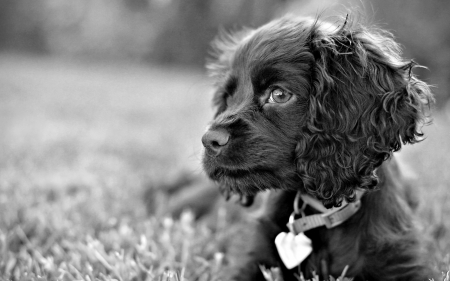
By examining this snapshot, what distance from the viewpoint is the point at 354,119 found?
2.06m

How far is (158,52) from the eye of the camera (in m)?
18.6

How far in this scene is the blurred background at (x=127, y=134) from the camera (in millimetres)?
2900

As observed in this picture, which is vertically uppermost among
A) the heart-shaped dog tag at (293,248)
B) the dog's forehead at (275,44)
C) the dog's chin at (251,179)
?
the dog's forehead at (275,44)

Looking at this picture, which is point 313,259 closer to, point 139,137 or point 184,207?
point 184,207

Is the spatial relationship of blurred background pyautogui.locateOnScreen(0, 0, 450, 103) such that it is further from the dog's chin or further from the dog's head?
the dog's chin

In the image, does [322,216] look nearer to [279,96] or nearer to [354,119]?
[354,119]

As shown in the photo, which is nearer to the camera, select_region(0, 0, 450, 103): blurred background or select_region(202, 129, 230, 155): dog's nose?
select_region(202, 129, 230, 155): dog's nose

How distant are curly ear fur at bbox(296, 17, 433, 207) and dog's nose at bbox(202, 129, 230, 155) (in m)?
0.35

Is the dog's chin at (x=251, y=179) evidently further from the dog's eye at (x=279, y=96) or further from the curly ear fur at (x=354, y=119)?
the dog's eye at (x=279, y=96)

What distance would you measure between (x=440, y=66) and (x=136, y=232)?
22.8ft

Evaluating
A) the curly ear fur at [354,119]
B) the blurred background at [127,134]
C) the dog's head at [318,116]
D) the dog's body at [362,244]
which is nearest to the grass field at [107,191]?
the blurred background at [127,134]

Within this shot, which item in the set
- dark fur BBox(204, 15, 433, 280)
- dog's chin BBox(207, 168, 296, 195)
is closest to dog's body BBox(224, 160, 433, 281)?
dark fur BBox(204, 15, 433, 280)

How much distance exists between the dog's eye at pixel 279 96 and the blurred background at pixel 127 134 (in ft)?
2.02

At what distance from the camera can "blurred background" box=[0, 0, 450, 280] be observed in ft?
9.52
